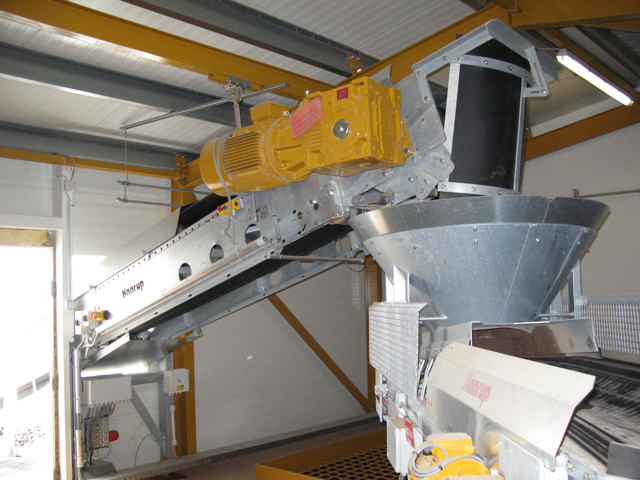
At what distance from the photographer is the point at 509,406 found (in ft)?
4.90

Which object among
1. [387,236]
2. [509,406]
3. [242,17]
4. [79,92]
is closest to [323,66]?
[242,17]

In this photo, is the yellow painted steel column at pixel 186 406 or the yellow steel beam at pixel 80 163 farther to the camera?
the yellow painted steel column at pixel 186 406

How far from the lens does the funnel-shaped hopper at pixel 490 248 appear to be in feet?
7.37

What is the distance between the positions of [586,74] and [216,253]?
3.19 m

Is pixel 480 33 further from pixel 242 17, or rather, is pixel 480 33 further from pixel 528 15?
pixel 242 17

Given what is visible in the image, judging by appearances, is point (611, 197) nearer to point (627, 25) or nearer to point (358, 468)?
point (627, 25)

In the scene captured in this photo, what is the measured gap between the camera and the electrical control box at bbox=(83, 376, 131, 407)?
214 inches

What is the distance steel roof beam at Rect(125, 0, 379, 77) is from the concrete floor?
174 inches

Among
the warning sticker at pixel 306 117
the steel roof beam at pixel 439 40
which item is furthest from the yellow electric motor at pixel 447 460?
the steel roof beam at pixel 439 40

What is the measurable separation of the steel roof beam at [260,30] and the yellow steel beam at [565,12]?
147 centimetres

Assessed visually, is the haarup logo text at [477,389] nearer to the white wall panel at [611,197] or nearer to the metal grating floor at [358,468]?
the metal grating floor at [358,468]

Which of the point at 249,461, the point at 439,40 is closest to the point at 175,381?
the point at 249,461

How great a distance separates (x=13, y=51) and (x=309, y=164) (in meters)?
3.12

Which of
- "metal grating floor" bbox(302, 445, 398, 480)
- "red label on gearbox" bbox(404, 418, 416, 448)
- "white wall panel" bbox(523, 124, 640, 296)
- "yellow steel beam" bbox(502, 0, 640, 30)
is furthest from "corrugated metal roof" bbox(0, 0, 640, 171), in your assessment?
"metal grating floor" bbox(302, 445, 398, 480)
